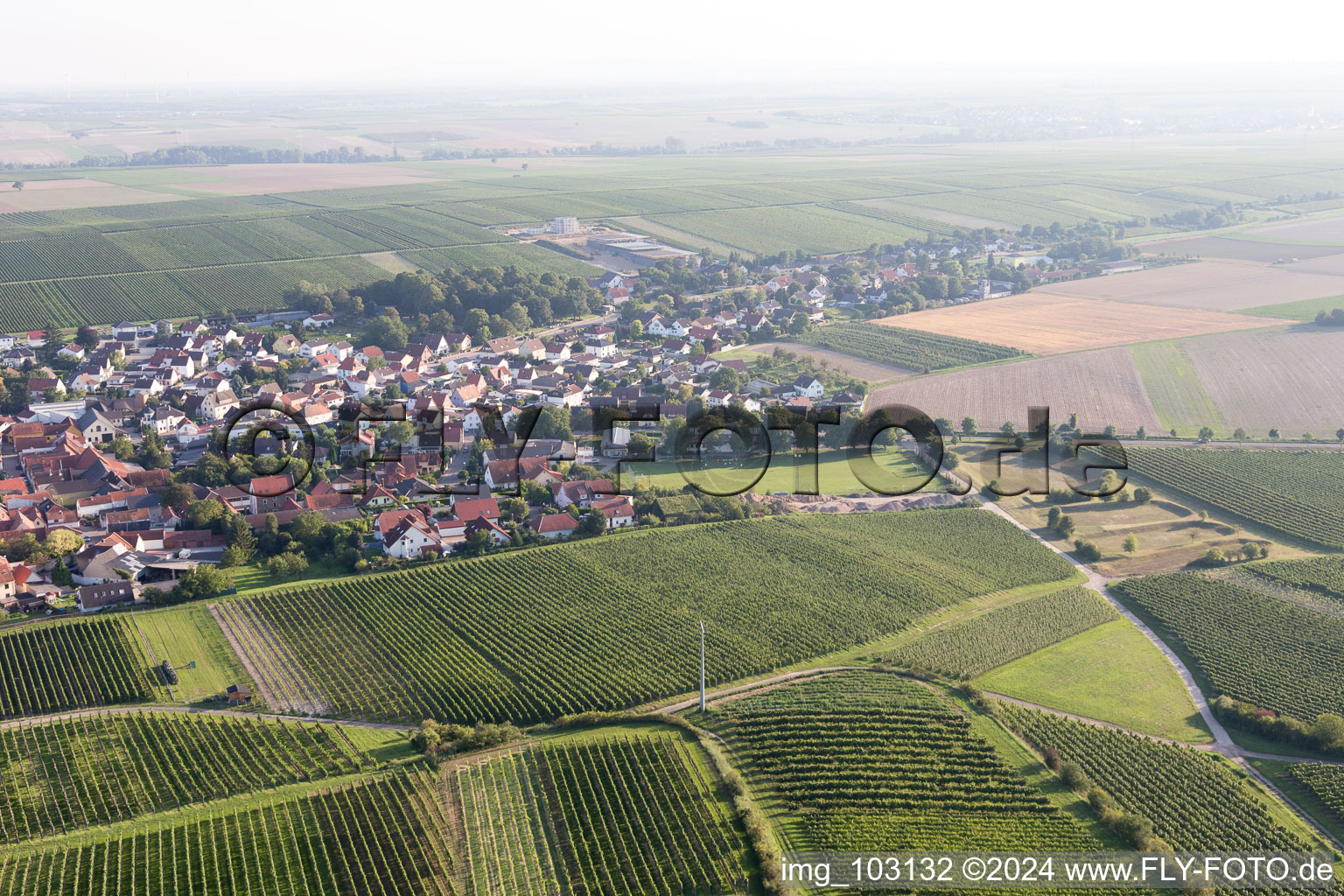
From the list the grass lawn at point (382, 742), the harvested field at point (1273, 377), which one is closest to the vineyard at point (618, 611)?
the grass lawn at point (382, 742)

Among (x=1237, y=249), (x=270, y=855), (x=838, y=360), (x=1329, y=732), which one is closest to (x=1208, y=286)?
(x=1237, y=249)

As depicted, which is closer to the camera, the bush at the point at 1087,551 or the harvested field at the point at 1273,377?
the bush at the point at 1087,551

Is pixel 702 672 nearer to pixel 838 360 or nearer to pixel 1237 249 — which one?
pixel 838 360

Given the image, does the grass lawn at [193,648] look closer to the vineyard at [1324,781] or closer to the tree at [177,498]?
the tree at [177,498]

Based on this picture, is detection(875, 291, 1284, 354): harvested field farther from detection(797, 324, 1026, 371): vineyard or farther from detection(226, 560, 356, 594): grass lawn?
detection(226, 560, 356, 594): grass lawn

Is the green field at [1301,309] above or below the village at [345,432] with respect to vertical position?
above

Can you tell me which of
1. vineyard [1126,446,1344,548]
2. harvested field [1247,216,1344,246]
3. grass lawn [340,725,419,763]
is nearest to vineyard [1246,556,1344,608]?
vineyard [1126,446,1344,548]
